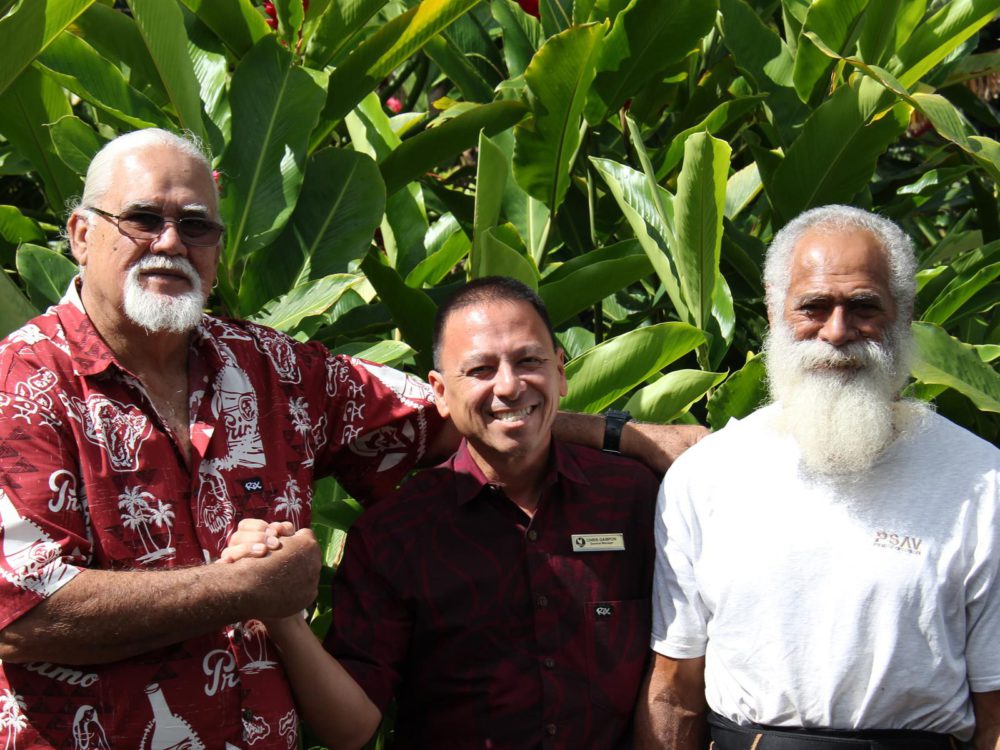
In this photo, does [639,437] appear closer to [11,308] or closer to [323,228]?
[323,228]

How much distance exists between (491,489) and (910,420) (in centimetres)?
81

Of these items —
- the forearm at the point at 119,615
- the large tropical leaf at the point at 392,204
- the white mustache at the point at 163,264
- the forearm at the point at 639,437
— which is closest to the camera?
the forearm at the point at 119,615

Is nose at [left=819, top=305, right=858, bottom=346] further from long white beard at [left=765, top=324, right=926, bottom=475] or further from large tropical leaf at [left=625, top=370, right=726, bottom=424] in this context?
large tropical leaf at [left=625, top=370, right=726, bottom=424]

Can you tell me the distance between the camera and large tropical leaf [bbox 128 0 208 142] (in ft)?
9.98

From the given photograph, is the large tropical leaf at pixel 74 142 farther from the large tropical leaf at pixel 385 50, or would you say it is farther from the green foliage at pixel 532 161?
the large tropical leaf at pixel 385 50

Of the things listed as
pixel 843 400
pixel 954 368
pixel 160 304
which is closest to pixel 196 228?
pixel 160 304

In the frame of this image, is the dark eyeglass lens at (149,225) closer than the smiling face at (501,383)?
Yes

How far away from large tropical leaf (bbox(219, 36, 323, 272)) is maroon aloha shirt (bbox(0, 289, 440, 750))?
0.71 m

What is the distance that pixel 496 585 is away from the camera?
8.16ft

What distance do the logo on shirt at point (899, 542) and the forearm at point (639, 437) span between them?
0.59 metres

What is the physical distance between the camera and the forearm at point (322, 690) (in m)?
2.31

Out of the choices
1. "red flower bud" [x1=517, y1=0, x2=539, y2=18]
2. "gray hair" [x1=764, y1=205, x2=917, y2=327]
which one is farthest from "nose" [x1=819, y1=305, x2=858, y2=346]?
"red flower bud" [x1=517, y1=0, x2=539, y2=18]

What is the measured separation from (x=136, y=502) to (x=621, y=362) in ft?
4.19

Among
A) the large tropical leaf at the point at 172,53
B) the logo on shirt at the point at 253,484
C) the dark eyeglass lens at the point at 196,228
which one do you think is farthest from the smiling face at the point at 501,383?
the large tropical leaf at the point at 172,53
